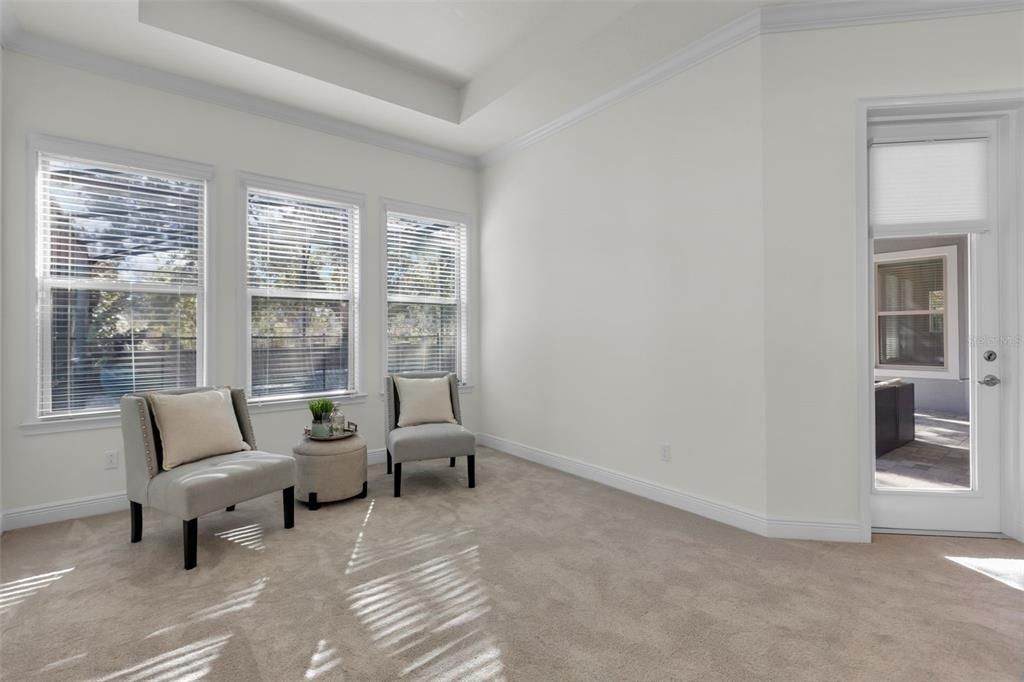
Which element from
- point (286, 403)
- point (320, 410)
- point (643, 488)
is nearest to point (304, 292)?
point (286, 403)

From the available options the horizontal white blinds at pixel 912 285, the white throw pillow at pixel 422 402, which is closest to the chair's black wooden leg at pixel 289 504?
the white throw pillow at pixel 422 402

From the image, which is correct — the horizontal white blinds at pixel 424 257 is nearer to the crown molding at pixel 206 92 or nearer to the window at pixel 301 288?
the window at pixel 301 288

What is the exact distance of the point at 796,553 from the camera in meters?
2.74

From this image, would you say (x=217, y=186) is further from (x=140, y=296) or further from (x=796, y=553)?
(x=796, y=553)

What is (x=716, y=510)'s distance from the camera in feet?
10.7

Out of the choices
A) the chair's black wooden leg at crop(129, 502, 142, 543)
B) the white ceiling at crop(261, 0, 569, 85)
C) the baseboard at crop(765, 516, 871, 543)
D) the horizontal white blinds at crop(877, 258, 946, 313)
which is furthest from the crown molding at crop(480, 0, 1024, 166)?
the chair's black wooden leg at crop(129, 502, 142, 543)

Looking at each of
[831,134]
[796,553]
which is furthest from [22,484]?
[831,134]

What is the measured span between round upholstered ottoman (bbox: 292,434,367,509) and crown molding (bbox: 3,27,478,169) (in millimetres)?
2748

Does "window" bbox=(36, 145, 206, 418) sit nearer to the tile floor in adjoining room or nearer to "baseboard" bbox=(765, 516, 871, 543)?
"baseboard" bbox=(765, 516, 871, 543)

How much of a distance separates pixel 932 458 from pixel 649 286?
2040 millimetres

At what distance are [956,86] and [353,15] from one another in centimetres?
376

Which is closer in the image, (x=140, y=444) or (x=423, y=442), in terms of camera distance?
(x=140, y=444)

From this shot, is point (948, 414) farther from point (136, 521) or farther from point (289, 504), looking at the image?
point (136, 521)

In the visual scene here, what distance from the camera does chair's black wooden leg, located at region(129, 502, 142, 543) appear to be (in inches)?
115
